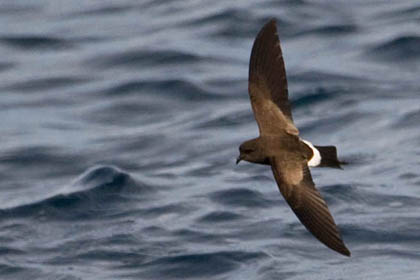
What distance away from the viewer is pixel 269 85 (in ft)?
27.0

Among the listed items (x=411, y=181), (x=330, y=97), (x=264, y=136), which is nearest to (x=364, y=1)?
(x=330, y=97)

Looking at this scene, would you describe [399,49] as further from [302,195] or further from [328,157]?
[302,195]

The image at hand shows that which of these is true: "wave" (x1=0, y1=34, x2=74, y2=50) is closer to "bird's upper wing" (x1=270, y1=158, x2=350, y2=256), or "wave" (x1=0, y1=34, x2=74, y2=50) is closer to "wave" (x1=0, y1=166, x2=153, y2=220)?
"wave" (x1=0, y1=166, x2=153, y2=220)

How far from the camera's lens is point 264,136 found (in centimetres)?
802

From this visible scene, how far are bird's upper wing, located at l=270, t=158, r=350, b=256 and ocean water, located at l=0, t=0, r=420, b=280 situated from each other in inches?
93.7

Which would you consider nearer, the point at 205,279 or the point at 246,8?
the point at 205,279

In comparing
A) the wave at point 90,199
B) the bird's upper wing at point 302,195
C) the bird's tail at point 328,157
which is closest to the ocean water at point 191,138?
the wave at point 90,199

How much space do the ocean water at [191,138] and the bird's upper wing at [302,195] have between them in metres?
2.38

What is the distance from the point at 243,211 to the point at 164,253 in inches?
37.7

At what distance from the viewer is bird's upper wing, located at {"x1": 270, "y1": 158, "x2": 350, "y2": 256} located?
745cm

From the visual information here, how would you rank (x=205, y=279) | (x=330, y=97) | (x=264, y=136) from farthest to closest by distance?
(x=330, y=97), (x=205, y=279), (x=264, y=136)

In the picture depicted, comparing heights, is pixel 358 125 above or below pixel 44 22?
below

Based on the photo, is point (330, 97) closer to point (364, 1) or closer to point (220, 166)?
point (220, 166)

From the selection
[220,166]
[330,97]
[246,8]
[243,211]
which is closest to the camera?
[243,211]
